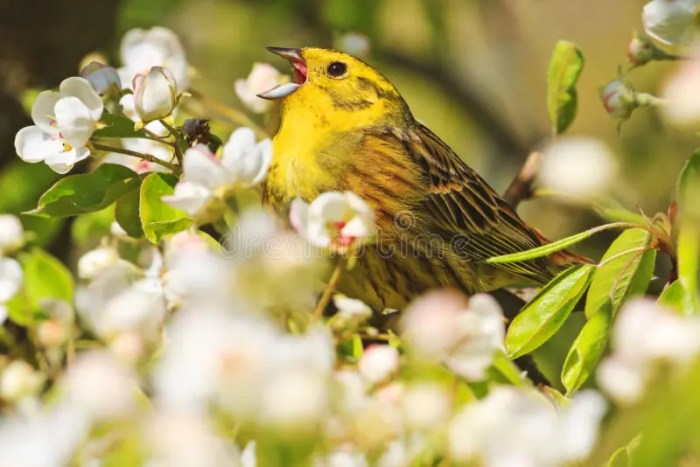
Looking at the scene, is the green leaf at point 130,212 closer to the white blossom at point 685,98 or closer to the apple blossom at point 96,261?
the apple blossom at point 96,261

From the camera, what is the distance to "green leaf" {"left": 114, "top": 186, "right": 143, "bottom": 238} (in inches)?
57.7

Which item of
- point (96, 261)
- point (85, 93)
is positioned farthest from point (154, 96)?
point (96, 261)

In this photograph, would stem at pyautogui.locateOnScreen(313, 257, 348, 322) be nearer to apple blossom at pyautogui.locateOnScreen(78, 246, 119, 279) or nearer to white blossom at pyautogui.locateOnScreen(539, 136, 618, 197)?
white blossom at pyautogui.locateOnScreen(539, 136, 618, 197)

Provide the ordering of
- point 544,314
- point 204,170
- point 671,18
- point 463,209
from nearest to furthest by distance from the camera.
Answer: point 204,170, point 544,314, point 671,18, point 463,209

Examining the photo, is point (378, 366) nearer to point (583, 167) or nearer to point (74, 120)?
point (583, 167)

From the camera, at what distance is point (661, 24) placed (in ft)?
4.69

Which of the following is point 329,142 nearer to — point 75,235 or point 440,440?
point 75,235

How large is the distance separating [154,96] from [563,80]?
31.5 inches

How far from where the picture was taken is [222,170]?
1087 millimetres

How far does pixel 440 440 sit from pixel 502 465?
3.3 inches

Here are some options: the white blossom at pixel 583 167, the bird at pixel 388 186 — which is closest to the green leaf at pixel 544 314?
the white blossom at pixel 583 167

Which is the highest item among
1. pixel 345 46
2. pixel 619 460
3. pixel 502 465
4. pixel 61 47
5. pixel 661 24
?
pixel 661 24

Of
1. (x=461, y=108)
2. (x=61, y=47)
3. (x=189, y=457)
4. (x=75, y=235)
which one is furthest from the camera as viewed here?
(x=461, y=108)

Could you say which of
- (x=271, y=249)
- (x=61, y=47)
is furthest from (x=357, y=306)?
(x=61, y=47)
